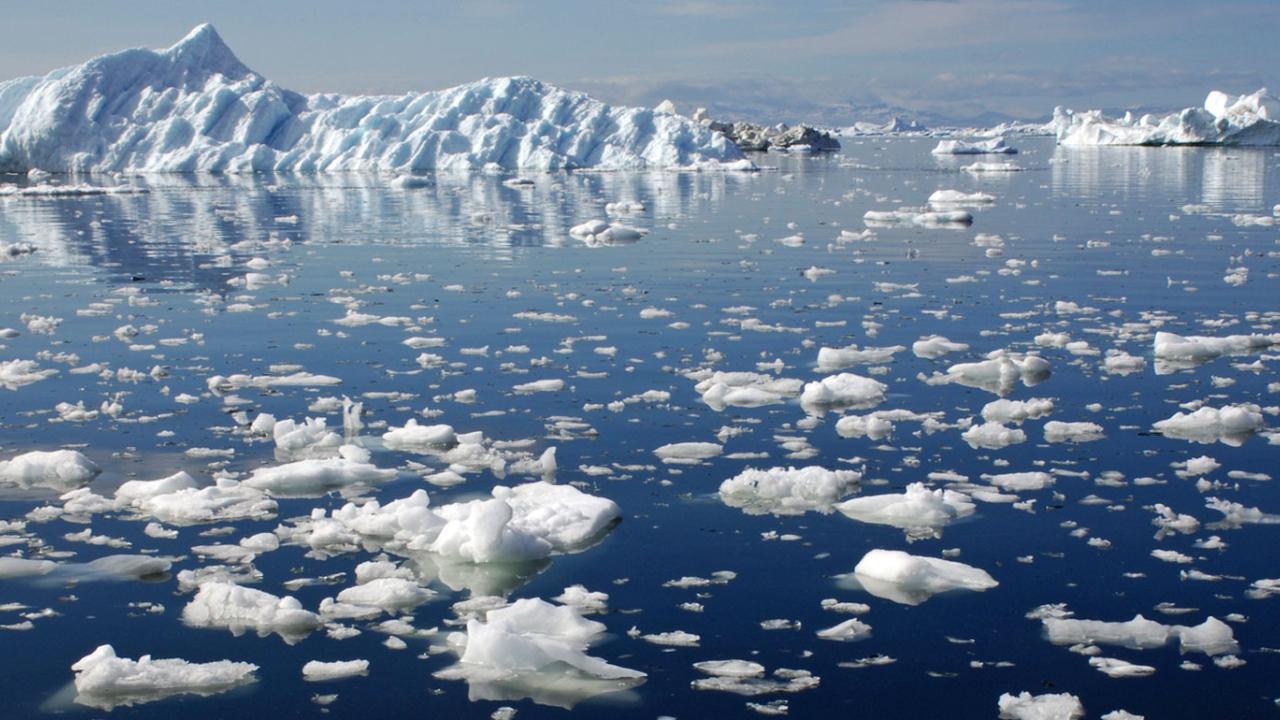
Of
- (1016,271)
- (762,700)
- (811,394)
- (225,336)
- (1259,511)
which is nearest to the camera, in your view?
(762,700)

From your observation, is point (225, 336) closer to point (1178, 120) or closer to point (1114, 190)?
point (1114, 190)

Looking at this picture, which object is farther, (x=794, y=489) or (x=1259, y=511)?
(x=794, y=489)

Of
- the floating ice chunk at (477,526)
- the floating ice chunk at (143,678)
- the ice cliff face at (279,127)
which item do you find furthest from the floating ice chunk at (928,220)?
the ice cliff face at (279,127)

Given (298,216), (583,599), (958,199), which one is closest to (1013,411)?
(583,599)

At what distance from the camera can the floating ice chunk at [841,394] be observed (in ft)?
30.3

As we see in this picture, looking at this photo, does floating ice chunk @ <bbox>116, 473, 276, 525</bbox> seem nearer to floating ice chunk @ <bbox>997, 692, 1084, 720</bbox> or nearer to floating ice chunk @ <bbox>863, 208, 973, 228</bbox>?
floating ice chunk @ <bbox>997, 692, 1084, 720</bbox>

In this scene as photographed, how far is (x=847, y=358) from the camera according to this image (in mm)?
10648

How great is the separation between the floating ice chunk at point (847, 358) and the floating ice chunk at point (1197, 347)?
233 centimetres

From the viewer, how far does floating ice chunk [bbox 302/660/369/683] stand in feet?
16.1

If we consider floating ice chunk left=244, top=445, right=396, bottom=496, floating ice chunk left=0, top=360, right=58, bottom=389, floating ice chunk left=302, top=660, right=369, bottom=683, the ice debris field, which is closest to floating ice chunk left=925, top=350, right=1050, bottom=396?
the ice debris field

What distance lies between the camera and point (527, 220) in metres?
27.8

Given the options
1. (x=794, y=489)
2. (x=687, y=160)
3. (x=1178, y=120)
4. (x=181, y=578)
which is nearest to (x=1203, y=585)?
(x=794, y=489)

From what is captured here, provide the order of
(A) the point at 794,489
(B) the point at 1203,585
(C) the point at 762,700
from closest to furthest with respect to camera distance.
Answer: (C) the point at 762,700 → (B) the point at 1203,585 → (A) the point at 794,489

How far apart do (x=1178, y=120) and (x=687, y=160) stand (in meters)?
36.0
